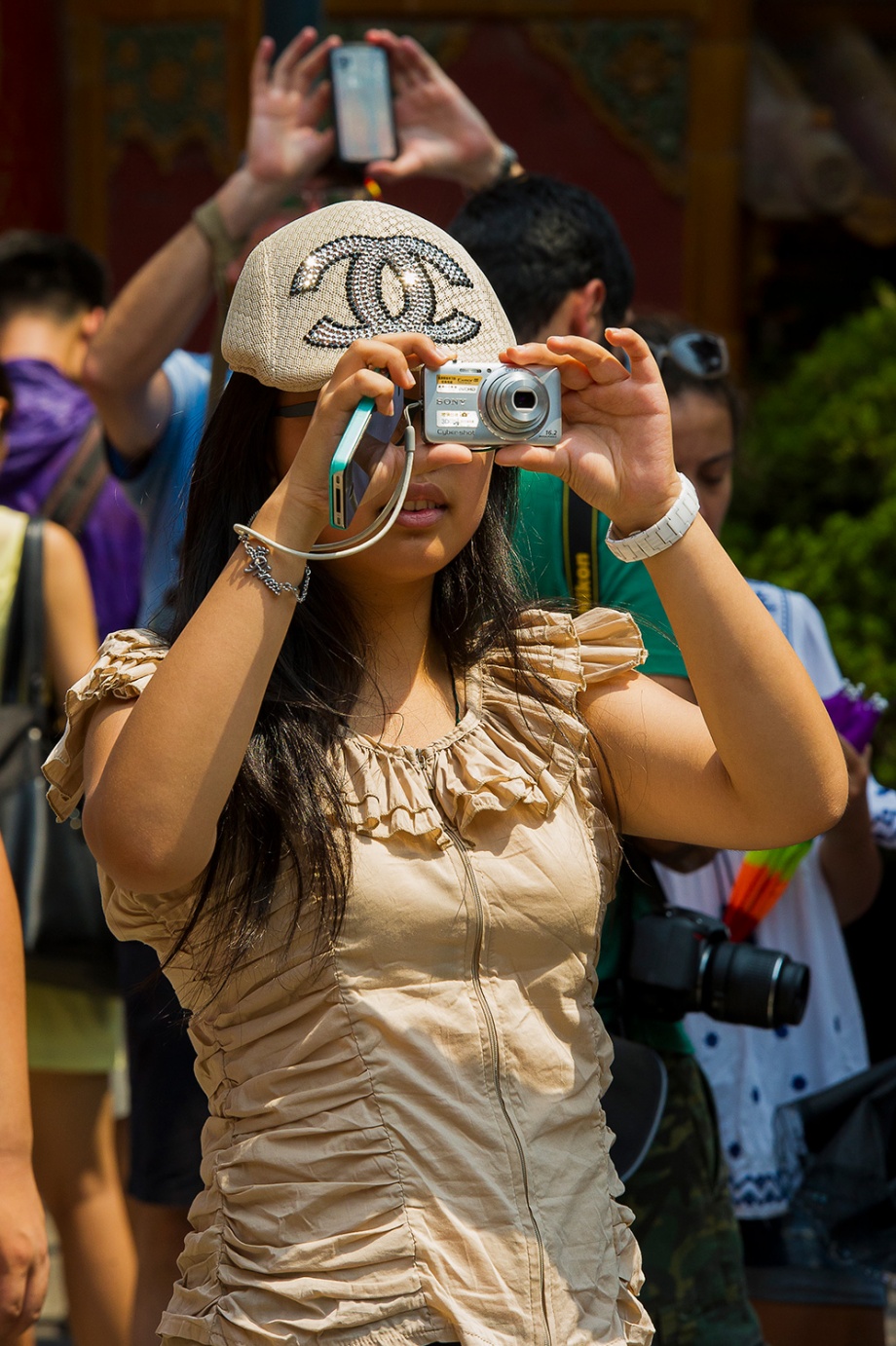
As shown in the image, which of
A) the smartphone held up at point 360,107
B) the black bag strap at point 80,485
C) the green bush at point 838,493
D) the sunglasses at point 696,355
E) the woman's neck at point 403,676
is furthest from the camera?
the green bush at point 838,493

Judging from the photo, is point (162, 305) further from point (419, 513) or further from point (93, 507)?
point (419, 513)

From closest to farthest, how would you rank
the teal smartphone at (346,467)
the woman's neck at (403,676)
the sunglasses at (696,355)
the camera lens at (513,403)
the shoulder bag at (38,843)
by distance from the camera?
the teal smartphone at (346,467) < the camera lens at (513,403) < the woman's neck at (403,676) < the sunglasses at (696,355) < the shoulder bag at (38,843)

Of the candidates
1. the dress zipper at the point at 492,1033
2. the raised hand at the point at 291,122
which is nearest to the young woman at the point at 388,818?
the dress zipper at the point at 492,1033

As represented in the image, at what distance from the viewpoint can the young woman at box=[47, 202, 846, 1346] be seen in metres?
1.57

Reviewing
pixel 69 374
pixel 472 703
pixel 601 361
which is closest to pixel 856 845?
pixel 472 703

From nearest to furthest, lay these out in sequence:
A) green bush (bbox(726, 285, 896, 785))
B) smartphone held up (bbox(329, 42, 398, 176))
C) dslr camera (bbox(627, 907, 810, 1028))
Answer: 1. dslr camera (bbox(627, 907, 810, 1028))
2. smartphone held up (bbox(329, 42, 398, 176))
3. green bush (bbox(726, 285, 896, 785))

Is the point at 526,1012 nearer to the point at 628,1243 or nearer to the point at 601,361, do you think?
the point at 628,1243

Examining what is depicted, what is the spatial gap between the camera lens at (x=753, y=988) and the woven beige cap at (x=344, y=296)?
1.01 meters

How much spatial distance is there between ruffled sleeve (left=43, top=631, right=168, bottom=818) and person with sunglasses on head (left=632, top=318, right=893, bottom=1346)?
1.28 metres

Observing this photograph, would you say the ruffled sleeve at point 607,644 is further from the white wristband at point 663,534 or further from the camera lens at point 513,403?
the camera lens at point 513,403

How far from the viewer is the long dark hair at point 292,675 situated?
5.39ft

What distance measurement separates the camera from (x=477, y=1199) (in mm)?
1596

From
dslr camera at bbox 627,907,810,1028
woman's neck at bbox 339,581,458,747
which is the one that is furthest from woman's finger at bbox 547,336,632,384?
dslr camera at bbox 627,907,810,1028

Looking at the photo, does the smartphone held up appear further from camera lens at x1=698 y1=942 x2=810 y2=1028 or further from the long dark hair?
camera lens at x1=698 y1=942 x2=810 y2=1028
